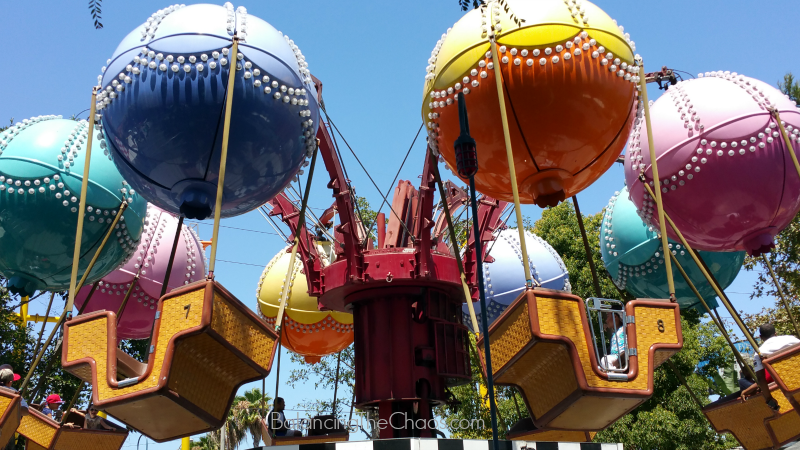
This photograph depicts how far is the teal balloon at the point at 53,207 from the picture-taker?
24.0 feet

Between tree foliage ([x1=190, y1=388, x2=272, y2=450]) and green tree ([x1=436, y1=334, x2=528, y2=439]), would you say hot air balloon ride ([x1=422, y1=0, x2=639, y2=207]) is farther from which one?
tree foliage ([x1=190, y1=388, x2=272, y2=450])

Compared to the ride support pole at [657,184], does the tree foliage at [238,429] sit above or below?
above

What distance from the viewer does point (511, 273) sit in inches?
380

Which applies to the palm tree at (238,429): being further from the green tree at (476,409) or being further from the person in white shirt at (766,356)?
the person in white shirt at (766,356)

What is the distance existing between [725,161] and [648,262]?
2089mm

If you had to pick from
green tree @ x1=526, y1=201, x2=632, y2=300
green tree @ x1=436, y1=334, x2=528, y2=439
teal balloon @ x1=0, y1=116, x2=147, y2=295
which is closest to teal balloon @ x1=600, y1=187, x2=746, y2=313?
teal balloon @ x1=0, y1=116, x2=147, y2=295

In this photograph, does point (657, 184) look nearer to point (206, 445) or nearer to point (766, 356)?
point (766, 356)

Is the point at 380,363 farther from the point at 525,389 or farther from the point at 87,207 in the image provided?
the point at 87,207

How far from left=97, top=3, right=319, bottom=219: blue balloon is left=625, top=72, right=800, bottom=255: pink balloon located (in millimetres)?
3363

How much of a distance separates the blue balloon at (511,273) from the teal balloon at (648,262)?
1.01 m

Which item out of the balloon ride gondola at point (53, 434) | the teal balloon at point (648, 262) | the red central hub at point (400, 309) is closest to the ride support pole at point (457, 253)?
the red central hub at point (400, 309)

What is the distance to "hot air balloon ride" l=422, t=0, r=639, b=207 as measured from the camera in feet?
18.8

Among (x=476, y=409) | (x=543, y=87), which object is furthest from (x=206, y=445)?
(x=543, y=87)

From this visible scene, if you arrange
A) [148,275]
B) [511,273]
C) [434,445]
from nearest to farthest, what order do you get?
[434,445] → [148,275] → [511,273]
